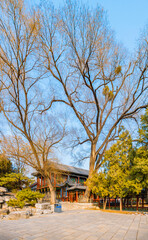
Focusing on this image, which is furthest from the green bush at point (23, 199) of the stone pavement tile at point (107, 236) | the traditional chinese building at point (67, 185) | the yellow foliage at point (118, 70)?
the yellow foliage at point (118, 70)

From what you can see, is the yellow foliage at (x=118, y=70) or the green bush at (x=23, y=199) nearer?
the green bush at (x=23, y=199)

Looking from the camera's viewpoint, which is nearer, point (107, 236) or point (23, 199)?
point (107, 236)

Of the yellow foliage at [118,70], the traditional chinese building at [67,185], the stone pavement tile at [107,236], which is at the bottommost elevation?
the traditional chinese building at [67,185]

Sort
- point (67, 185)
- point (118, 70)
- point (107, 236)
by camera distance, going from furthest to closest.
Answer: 1. point (67, 185)
2. point (118, 70)
3. point (107, 236)

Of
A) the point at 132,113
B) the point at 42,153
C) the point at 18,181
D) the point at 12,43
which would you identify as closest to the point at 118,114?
the point at 132,113

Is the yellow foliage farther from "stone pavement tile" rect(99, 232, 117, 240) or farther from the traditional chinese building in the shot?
"stone pavement tile" rect(99, 232, 117, 240)

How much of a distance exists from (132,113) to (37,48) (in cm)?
1083

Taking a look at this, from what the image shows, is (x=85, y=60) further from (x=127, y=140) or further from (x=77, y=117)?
(x=127, y=140)

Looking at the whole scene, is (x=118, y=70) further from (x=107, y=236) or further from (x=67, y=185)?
(x=67, y=185)

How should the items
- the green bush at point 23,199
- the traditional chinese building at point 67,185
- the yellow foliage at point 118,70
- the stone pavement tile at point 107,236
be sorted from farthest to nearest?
the traditional chinese building at point 67,185
the yellow foliage at point 118,70
the green bush at point 23,199
the stone pavement tile at point 107,236

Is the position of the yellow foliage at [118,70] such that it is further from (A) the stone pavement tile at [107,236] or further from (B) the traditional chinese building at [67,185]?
(A) the stone pavement tile at [107,236]

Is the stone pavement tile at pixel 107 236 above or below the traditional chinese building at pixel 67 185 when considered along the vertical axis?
above

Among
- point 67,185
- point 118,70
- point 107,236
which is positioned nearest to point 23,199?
point 107,236

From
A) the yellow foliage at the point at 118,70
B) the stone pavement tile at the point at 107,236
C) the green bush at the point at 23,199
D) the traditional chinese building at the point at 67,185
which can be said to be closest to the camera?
the stone pavement tile at the point at 107,236
